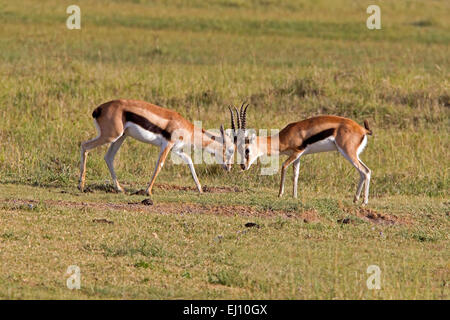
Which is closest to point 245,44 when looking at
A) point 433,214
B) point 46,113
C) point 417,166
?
point 46,113

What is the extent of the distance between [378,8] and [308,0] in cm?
265

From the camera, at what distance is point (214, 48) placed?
22953mm

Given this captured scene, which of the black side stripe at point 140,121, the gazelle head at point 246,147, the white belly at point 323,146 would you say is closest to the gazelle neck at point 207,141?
the gazelle head at point 246,147

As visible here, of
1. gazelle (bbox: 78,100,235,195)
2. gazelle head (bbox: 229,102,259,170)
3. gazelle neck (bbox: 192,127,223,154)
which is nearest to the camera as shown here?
gazelle (bbox: 78,100,235,195)

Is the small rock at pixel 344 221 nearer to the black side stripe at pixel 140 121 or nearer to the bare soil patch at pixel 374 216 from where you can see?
the bare soil patch at pixel 374 216

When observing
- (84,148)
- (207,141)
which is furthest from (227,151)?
(84,148)

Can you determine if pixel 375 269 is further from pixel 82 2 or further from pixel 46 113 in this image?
pixel 82 2

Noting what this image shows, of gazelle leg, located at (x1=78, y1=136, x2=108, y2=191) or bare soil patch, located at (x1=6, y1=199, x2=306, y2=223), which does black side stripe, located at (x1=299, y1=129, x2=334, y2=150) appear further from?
gazelle leg, located at (x1=78, y1=136, x2=108, y2=191)

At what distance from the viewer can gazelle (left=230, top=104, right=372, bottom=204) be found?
10.1 metres

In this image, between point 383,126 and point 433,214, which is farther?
point 383,126

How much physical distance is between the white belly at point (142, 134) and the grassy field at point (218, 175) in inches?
26.0

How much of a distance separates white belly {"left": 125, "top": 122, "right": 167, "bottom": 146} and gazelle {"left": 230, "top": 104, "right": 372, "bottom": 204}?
106 cm

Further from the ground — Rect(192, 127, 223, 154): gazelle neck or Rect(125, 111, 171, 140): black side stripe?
Rect(125, 111, 171, 140): black side stripe

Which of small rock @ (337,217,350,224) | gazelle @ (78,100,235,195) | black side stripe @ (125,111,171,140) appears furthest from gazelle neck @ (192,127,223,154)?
small rock @ (337,217,350,224)
